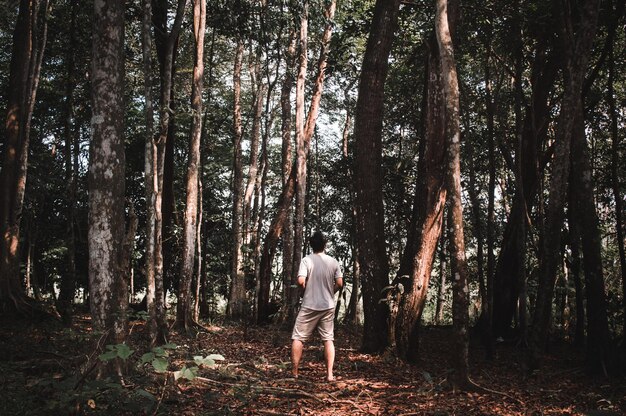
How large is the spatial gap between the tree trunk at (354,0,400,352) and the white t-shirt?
208cm

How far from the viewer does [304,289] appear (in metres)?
6.95

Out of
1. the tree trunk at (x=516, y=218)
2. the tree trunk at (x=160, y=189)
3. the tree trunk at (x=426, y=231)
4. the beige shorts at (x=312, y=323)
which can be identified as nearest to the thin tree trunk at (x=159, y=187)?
the tree trunk at (x=160, y=189)

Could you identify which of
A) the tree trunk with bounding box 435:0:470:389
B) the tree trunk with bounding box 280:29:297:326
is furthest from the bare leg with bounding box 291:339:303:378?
the tree trunk with bounding box 280:29:297:326

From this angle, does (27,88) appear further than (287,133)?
No

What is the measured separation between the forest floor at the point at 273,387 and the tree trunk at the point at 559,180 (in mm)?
954

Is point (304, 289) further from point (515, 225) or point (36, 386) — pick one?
point (515, 225)

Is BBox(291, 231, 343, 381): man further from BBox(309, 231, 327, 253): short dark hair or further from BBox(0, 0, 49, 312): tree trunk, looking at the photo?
BBox(0, 0, 49, 312): tree trunk

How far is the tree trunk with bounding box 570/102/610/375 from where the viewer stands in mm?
8117

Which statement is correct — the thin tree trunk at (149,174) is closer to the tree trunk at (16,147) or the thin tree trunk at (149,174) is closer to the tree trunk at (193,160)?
the tree trunk at (193,160)

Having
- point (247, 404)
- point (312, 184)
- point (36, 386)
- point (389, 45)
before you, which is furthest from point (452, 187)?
point (312, 184)

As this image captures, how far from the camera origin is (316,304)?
693 centimetres

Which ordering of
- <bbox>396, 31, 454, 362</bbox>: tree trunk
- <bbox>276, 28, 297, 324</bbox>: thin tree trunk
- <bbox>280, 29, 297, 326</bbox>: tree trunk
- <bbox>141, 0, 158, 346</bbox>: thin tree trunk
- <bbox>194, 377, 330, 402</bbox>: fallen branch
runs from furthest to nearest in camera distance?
<bbox>276, 28, 297, 324</bbox>: thin tree trunk, <bbox>280, 29, 297, 326</bbox>: tree trunk, <bbox>141, 0, 158, 346</bbox>: thin tree trunk, <bbox>396, 31, 454, 362</bbox>: tree trunk, <bbox>194, 377, 330, 402</bbox>: fallen branch

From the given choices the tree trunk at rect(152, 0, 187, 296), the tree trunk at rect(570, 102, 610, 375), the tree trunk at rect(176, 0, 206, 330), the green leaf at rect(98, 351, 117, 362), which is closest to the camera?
the green leaf at rect(98, 351, 117, 362)

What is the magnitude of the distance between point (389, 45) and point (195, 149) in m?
5.71
